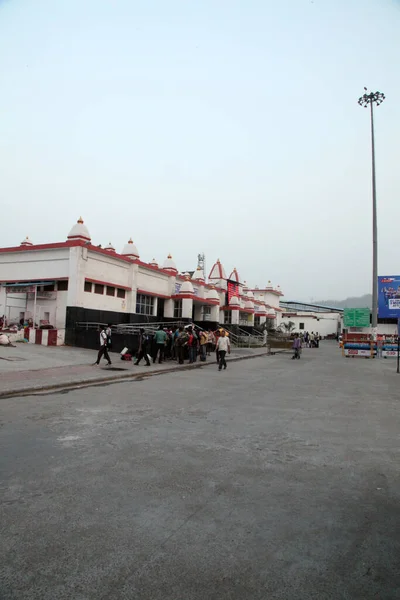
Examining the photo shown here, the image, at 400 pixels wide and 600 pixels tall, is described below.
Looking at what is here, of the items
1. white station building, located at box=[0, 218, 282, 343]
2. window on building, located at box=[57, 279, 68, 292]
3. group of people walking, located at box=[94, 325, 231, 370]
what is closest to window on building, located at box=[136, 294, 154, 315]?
white station building, located at box=[0, 218, 282, 343]

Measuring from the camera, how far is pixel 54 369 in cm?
1420

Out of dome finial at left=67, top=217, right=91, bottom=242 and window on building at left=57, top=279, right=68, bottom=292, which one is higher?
dome finial at left=67, top=217, right=91, bottom=242

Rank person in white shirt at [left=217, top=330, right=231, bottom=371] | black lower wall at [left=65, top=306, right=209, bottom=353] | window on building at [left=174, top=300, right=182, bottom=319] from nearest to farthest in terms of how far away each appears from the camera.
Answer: person in white shirt at [left=217, top=330, right=231, bottom=371] → black lower wall at [left=65, top=306, right=209, bottom=353] → window on building at [left=174, top=300, right=182, bottom=319]

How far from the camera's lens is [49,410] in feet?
25.5

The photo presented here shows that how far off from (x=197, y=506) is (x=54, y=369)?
11.7 m

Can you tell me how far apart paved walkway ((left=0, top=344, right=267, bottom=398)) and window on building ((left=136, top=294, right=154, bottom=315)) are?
8759 millimetres

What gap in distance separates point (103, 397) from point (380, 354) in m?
24.1

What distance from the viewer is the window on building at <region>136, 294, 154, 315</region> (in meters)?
29.1

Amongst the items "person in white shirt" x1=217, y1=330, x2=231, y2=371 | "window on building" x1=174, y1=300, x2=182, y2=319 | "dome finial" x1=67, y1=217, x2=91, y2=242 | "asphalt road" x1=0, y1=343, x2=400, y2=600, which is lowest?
"asphalt road" x1=0, y1=343, x2=400, y2=600

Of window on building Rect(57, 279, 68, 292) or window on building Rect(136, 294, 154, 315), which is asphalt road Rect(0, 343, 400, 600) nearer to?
window on building Rect(57, 279, 68, 292)

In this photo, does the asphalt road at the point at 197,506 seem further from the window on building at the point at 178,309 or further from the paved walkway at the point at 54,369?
the window on building at the point at 178,309

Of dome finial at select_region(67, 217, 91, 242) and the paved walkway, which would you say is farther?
dome finial at select_region(67, 217, 91, 242)

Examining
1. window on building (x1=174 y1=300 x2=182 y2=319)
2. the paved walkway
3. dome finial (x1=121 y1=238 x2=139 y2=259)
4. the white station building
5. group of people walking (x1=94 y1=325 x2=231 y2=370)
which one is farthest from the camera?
window on building (x1=174 y1=300 x2=182 y2=319)

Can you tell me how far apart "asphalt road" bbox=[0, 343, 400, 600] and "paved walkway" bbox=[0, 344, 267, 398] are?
11.8ft
